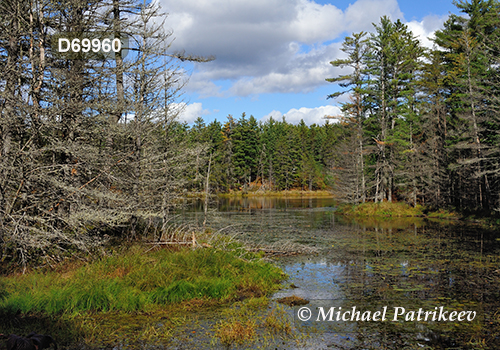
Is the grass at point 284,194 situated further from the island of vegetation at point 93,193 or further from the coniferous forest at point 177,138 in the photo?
the island of vegetation at point 93,193

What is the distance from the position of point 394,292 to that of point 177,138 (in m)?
11.8

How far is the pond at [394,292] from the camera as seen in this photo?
23.2 ft

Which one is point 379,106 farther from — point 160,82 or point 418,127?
point 160,82

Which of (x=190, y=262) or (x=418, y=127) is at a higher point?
(x=418, y=127)

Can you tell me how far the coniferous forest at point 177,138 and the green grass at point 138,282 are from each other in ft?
3.19

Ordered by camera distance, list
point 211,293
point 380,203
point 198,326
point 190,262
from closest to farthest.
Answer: point 198,326 < point 211,293 < point 190,262 < point 380,203

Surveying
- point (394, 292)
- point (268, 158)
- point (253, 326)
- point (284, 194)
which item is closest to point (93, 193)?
point (253, 326)

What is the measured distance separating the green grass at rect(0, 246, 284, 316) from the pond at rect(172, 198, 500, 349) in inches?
58.5

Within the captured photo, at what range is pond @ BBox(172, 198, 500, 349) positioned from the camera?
7.06 m

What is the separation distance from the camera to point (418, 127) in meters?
42.6

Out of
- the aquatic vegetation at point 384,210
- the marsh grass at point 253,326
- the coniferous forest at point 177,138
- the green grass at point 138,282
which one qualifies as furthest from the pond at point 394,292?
the aquatic vegetation at point 384,210

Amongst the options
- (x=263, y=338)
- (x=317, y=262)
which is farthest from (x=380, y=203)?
(x=263, y=338)

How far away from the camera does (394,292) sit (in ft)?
33.4

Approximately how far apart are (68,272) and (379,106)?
39.5 metres
